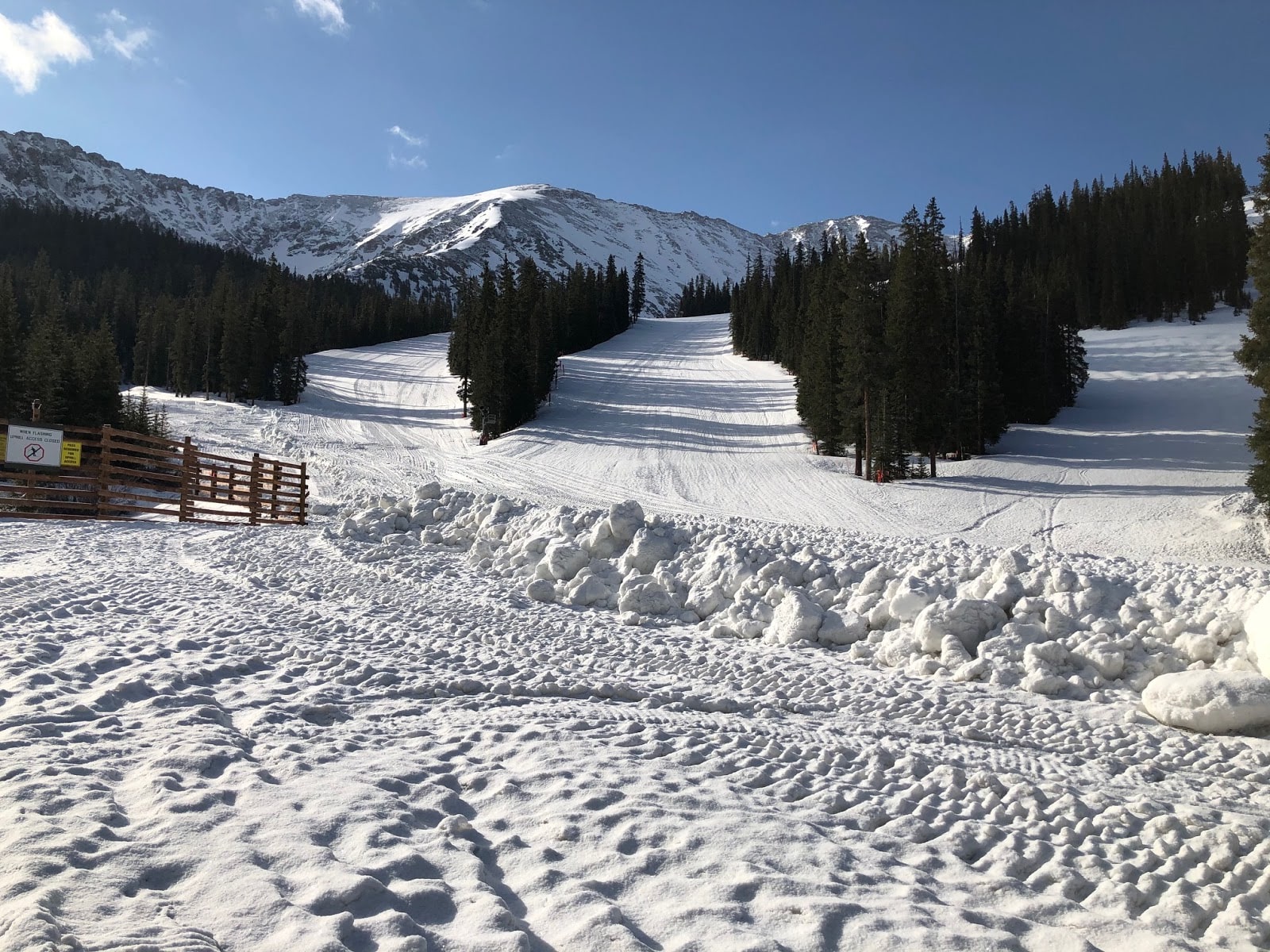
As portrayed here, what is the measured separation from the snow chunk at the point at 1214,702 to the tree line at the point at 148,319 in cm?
4486

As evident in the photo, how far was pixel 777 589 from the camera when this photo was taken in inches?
370

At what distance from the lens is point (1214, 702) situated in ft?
20.4

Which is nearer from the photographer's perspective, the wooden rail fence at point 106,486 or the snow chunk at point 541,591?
the snow chunk at point 541,591

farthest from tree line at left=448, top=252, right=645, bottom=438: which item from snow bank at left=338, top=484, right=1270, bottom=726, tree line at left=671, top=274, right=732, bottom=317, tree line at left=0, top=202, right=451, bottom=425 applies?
tree line at left=671, top=274, right=732, bottom=317

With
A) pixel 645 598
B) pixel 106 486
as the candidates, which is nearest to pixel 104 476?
pixel 106 486

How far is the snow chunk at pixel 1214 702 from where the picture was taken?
20.1 ft

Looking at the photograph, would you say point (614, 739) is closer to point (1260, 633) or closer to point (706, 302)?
point (1260, 633)

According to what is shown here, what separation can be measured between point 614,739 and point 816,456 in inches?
1242

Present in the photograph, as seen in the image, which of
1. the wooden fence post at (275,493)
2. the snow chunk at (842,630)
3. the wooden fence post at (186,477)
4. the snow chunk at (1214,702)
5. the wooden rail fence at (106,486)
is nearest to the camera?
the snow chunk at (1214,702)

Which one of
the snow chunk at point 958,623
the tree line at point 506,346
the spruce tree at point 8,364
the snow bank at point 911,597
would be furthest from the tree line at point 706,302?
the snow chunk at point 958,623

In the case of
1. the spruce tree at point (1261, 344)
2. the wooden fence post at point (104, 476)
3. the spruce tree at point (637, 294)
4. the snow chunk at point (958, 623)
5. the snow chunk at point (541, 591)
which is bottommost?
the snow chunk at point (541, 591)

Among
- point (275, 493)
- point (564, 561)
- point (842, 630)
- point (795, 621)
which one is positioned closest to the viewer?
point (842, 630)

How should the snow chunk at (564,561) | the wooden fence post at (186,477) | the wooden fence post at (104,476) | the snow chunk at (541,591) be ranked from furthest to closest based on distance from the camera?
the wooden fence post at (186,477) < the wooden fence post at (104,476) < the snow chunk at (564,561) < the snow chunk at (541,591)

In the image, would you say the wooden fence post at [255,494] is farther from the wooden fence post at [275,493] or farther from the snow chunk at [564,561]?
the snow chunk at [564,561]
